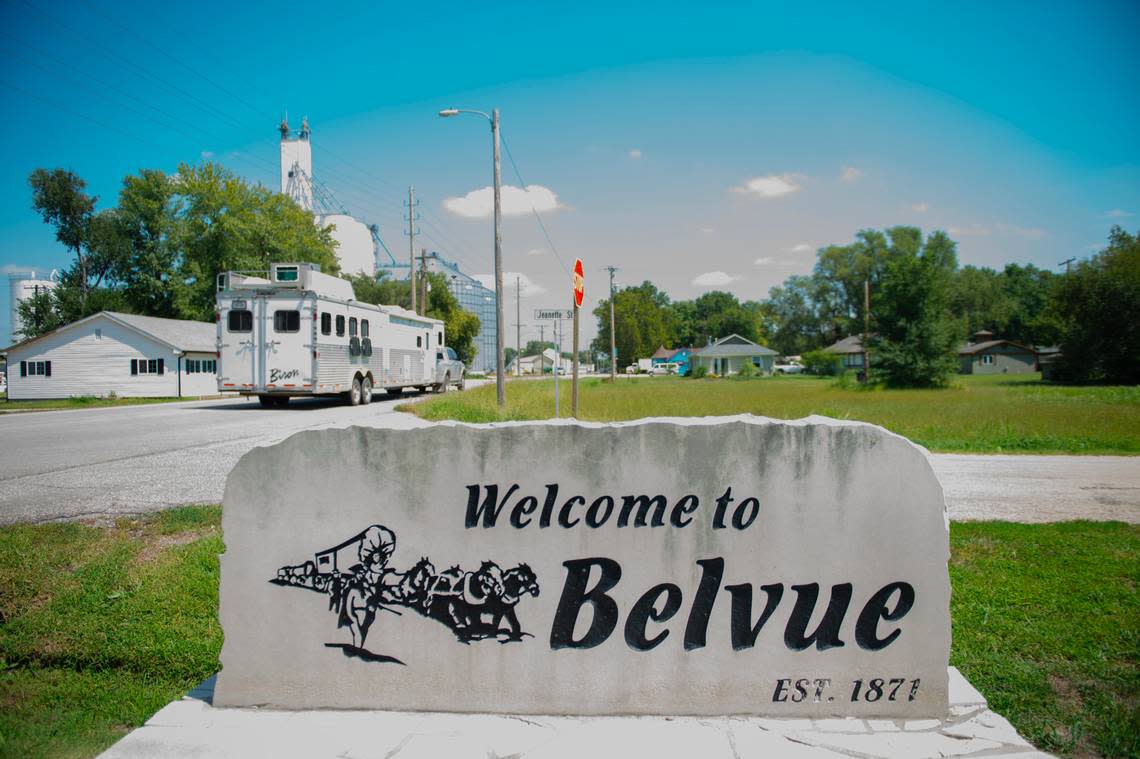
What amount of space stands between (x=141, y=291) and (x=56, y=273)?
10.1 m

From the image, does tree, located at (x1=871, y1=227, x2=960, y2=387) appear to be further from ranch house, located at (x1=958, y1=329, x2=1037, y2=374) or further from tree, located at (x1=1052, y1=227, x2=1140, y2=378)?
ranch house, located at (x1=958, y1=329, x2=1037, y2=374)

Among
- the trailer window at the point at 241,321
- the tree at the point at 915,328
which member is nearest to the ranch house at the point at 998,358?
the tree at the point at 915,328

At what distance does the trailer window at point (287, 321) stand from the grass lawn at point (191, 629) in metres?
12.3

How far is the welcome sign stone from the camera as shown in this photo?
3168 mm

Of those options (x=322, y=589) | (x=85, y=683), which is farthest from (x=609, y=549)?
(x=85, y=683)

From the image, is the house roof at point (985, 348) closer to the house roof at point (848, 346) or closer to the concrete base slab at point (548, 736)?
the house roof at point (848, 346)

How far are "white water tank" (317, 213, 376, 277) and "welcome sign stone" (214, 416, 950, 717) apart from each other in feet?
236

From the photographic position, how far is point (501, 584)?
127 inches

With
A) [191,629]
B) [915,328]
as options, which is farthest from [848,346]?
[191,629]

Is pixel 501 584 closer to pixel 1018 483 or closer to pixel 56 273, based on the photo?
pixel 1018 483

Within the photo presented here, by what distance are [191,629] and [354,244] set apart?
242ft

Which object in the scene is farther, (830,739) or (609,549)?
(609,549)

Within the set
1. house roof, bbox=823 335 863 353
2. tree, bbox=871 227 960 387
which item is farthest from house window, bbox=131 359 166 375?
house roof, bbox=823 335 863 353

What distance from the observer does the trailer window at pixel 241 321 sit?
58.3 ft
